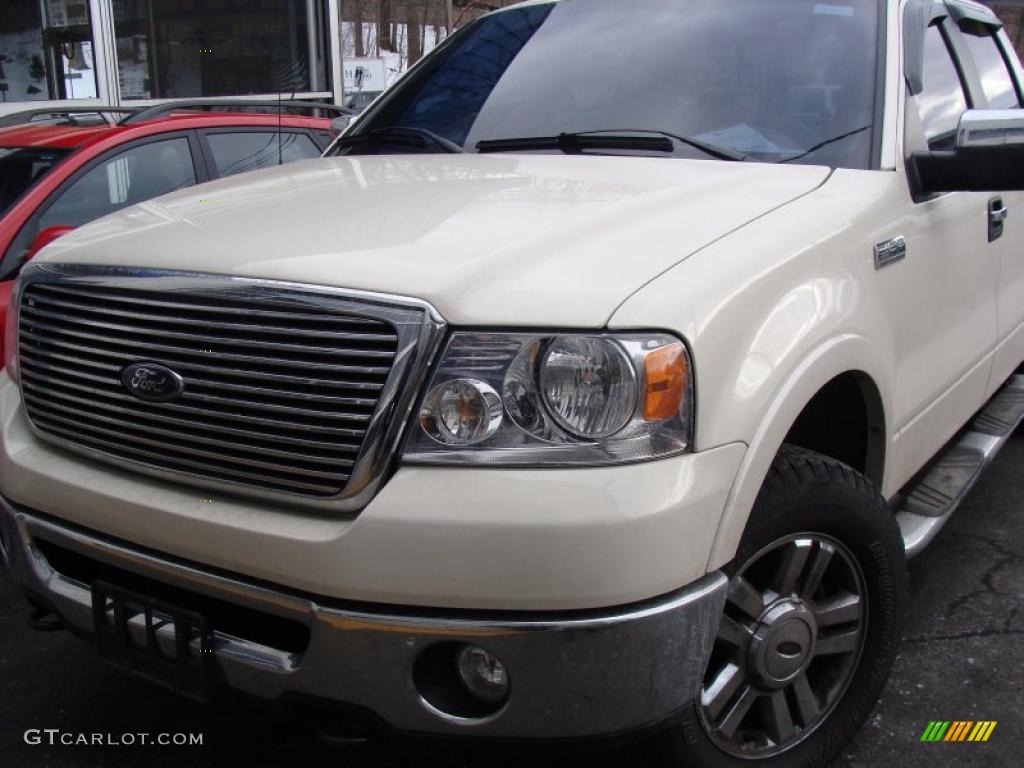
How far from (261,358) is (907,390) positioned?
5.60ft

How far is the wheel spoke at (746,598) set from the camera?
2.08 metres

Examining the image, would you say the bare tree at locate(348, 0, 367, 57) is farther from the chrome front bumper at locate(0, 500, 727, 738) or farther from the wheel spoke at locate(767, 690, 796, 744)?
the chrome front bumper at locate(0, 500, 727, 738)

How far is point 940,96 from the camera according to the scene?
326 cm

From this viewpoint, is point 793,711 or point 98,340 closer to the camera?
point 98,340

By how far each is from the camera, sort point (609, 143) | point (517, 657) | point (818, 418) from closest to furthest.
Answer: point (517, 657), point (818, 418), point (609, 143)

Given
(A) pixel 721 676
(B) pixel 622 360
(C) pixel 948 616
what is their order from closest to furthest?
(B) pixel 622 360, (A) pixel 721 676, (C) pixel 948 616

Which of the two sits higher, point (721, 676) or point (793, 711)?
point (721, 676)

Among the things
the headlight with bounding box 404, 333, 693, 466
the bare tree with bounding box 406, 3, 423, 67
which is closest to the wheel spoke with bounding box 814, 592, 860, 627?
the headlight with bounding box 404, 333, 693, 466

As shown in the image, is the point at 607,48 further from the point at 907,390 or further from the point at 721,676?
the point at 721,676

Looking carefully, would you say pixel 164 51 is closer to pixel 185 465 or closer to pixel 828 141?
pixel 828 141

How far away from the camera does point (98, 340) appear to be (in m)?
2.19

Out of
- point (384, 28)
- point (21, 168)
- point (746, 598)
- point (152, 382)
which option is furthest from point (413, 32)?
A: point (746, 598)

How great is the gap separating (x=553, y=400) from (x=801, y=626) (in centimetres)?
84

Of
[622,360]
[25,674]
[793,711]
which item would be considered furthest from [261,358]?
[25,674]
